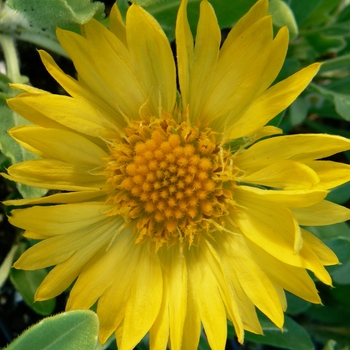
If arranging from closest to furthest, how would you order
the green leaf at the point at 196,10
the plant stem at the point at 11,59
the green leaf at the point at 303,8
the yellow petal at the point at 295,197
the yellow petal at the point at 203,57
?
the yellow petal at the point at 295,197 → the yellow petal at the point at 203,57 → the green leaf at the point at 196,10 → the plant stem at the point at 11,59 → the green leaf at the point at 303,8

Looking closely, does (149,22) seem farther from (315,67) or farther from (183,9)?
(315,67)

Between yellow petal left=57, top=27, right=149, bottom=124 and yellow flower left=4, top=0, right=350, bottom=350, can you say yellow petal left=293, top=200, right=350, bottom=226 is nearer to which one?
yellow flower left=4, top=0, right=350, bottom=350

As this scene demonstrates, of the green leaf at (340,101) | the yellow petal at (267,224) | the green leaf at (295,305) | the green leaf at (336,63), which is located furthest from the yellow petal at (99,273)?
the green leaf at (336,63)

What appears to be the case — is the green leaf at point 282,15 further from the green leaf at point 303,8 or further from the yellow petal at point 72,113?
the yellow petal at point 72,113

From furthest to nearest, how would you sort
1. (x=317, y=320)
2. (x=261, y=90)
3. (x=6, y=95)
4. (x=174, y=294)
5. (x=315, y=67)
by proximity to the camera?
(x=317, y=320) → (x=6, y=95) → (x=174, y=294) → (x=261, y=90) → (x=315, y=67)

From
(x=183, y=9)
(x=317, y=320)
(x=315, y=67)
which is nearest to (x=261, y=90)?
(x=315, y=67)

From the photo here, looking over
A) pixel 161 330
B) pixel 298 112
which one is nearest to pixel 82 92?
pixel 161 330
